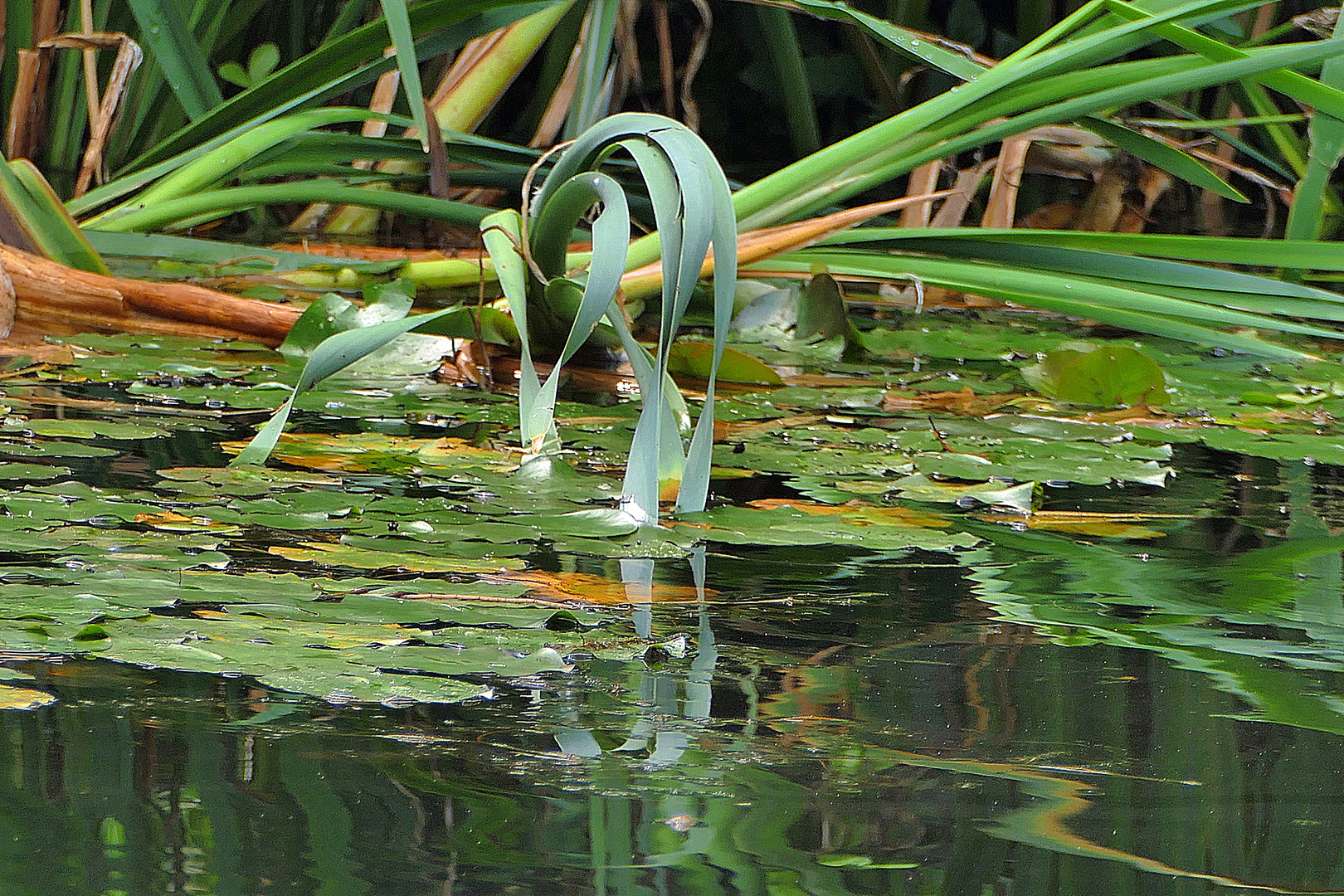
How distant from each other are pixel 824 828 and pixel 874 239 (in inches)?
48.8

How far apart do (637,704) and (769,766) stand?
3.2 inches

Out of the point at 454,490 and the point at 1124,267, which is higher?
the point at 1124,267

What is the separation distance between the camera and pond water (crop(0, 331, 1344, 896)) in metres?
0.48

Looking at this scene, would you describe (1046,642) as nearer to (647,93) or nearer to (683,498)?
(683,498)

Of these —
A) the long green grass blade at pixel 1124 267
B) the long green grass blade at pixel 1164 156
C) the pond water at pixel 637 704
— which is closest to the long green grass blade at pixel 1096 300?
the long green grass blade at pixel 1124 267

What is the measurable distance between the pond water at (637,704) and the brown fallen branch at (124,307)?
60cm

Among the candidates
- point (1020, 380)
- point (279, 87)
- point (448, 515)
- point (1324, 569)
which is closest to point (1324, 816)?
point (1324, 569)

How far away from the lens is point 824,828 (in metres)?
0.51

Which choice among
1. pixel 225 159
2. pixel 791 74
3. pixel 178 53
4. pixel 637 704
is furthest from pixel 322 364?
pixel 791 74

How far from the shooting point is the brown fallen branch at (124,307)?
1.57 m

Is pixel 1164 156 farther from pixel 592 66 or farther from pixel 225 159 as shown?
pixel 225 159

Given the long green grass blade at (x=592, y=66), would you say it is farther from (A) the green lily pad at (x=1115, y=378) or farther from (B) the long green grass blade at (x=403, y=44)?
(A) the green lily pad at (x=1115, y=378)

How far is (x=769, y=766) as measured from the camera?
1.88 ft

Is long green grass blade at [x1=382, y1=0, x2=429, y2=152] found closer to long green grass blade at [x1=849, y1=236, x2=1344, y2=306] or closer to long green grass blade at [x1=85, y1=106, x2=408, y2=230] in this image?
long green grass blade at [x1=85, y1=106, x2=408, y2=230]
